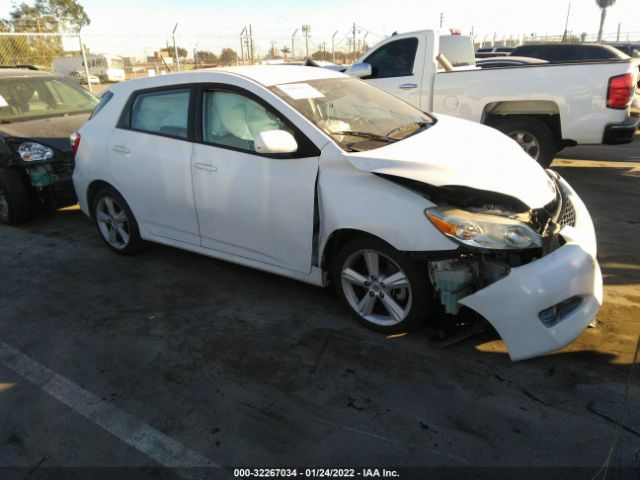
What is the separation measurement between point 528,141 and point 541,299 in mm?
4665

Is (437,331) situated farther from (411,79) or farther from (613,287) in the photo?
(411,79)

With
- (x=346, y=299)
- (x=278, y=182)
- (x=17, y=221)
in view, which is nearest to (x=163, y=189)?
(x=278, y=182)

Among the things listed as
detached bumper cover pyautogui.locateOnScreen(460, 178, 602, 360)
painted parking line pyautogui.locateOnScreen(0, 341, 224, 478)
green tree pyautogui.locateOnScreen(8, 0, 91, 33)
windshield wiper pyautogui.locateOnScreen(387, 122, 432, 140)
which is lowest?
painted parking line pyautogui.locateOnScreen(0, 341, 224, 478)

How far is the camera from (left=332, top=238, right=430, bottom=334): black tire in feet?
9.93

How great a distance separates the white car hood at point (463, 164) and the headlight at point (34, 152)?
4.36m

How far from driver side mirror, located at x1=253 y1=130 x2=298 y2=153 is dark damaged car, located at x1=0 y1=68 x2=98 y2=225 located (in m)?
3.78

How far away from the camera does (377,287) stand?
3.24 metres

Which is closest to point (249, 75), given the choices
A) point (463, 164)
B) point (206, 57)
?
point (463, 164)

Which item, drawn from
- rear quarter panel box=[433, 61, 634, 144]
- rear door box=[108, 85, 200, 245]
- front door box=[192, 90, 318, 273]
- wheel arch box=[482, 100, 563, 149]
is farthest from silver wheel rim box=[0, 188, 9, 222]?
wheel arch box=[482, 100, 563, 149]

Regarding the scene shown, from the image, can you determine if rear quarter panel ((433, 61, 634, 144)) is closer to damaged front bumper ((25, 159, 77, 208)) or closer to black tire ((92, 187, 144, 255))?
black tire ((92, 187, 144, 255))

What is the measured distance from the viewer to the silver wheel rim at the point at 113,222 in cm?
477

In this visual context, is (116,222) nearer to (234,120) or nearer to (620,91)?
(234,120)

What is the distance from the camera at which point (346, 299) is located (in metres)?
3.42

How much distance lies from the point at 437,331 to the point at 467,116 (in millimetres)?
4564
